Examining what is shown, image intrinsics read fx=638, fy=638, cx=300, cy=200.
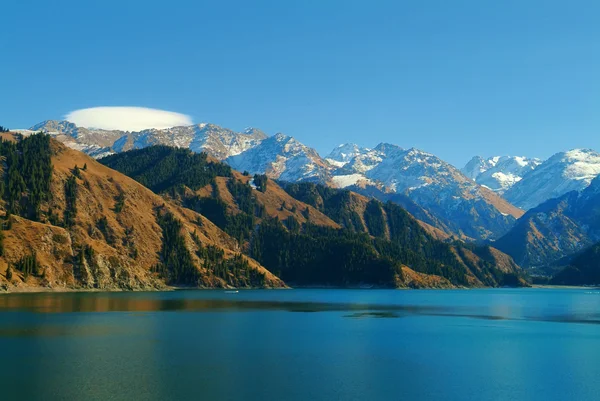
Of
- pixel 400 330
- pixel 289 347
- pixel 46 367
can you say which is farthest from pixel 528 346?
pixel 46 367

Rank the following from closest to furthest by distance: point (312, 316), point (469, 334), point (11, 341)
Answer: point (11, 341) < point (469, 334) < point (312, 316)

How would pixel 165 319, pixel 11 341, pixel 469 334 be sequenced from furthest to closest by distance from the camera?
pixel 165 319 < pixel 469 334 < pixel 11 341

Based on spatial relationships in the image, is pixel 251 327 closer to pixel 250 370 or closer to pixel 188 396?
pixel 250 370

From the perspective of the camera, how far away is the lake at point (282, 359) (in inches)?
2972

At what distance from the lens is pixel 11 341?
4186 inches

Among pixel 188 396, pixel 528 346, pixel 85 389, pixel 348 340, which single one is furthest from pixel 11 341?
pixel 528 346

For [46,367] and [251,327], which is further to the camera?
[251,327]

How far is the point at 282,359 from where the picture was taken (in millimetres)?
98062

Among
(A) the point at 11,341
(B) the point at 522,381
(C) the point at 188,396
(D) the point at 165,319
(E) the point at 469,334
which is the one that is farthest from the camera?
(D) the point at 165,319

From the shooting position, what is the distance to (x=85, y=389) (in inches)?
2901

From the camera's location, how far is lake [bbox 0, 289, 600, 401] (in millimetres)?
75500

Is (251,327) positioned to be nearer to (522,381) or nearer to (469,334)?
(469,334)

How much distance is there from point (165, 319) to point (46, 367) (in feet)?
234

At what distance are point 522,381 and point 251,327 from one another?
72.6 m
